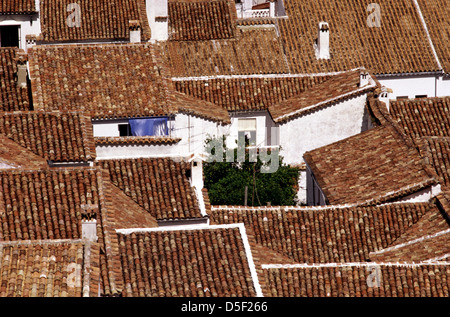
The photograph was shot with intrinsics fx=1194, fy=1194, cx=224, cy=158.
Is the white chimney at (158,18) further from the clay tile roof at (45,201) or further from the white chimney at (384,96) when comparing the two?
the clay tile roof at (45,201)

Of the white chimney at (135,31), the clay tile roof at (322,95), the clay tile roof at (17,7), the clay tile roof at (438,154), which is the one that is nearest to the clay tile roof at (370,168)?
the clay tile roof at (438,154)

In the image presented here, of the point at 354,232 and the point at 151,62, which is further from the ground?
the point at 151,62

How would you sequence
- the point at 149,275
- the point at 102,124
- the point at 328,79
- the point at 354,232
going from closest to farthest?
1. the point at 149,275
2. the point at 354,232
3. the point at 102,124
4. the point at 328,79

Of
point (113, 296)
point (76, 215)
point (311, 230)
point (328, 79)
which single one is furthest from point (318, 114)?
point (113, 296)

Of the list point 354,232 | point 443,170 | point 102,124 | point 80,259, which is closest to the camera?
point 80,259

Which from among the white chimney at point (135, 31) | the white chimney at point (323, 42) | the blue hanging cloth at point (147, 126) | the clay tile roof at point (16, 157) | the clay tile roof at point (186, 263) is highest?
the white chimney at point (135, 31)

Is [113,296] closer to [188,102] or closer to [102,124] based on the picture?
[102,124]
